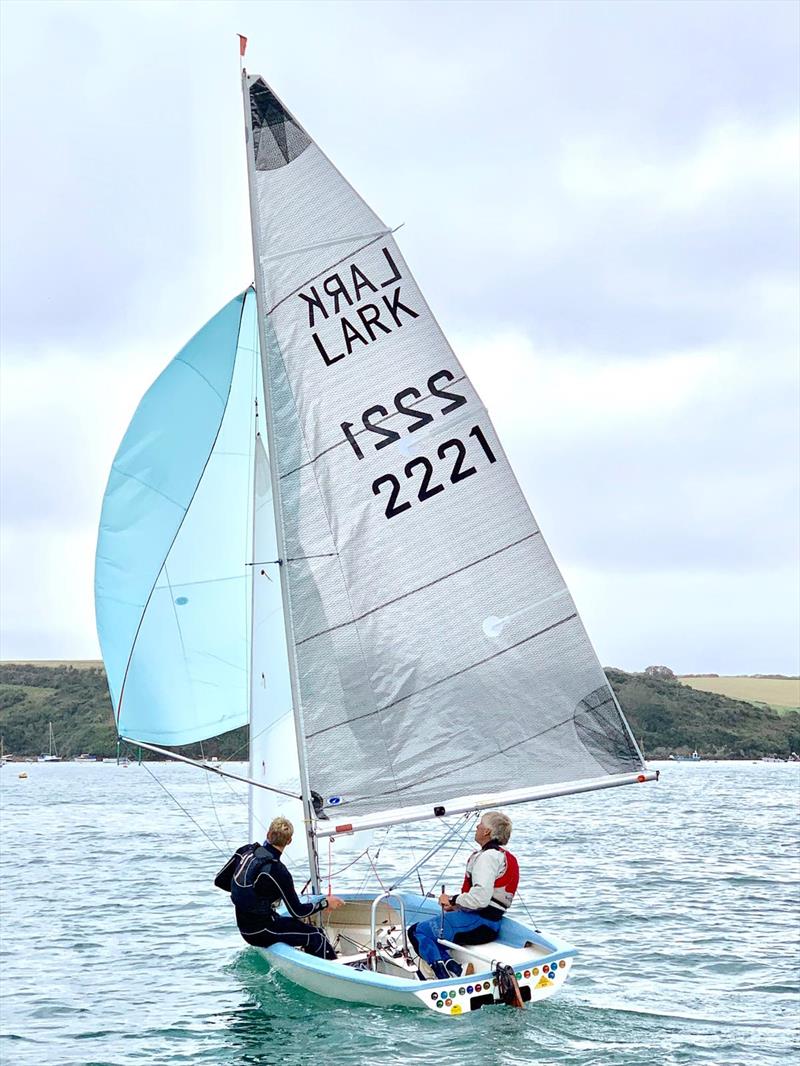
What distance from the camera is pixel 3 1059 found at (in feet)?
35.6

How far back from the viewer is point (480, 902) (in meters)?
11.2

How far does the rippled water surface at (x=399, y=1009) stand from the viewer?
10.3 metres

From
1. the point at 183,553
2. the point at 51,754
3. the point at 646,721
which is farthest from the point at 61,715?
the point at 183,553

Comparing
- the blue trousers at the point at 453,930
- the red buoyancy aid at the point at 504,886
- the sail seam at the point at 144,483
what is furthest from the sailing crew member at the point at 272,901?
the sail seam at the point at 144,483

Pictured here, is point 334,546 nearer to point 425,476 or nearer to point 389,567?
point 389,567

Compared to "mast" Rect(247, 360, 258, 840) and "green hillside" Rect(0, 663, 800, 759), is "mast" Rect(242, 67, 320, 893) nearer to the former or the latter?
"mast" Rect(247, 360, 258, 840)

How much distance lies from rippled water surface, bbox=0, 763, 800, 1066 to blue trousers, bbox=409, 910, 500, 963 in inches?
30.7

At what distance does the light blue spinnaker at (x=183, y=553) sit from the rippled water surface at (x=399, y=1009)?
2.95 meters

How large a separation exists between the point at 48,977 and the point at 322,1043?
5.65 meters

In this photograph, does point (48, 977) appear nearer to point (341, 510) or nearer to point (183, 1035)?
point (183, 1035)

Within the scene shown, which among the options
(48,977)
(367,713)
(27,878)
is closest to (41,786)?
(27,878)

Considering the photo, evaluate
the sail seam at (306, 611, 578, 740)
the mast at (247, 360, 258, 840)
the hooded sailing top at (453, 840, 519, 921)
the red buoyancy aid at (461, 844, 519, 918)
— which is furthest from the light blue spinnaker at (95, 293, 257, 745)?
the red buoyancy aid at (461, 844, 519, 918)

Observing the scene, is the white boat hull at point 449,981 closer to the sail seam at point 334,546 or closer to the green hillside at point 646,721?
the sail seam at point 334,546

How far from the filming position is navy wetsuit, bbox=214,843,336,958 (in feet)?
37.7
